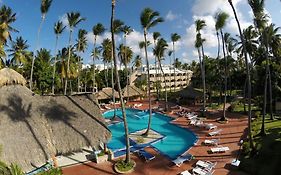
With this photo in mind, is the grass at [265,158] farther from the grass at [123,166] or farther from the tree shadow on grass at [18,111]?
the tree shadow on grass at [18,111]

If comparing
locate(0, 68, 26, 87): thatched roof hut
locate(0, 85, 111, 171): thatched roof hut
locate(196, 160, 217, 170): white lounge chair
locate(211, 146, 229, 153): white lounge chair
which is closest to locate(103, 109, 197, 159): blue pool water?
locate(211, 146, 229, 153): white lounge chair

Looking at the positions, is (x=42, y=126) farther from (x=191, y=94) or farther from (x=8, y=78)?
(x=191, y=94)

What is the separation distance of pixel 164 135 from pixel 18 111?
584 inches

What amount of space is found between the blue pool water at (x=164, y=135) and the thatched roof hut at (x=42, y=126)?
17.2 feet

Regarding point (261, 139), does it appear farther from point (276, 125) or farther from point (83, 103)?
point (83, 103)

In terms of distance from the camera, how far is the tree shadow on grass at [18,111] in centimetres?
1817

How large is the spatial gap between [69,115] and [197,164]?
10552mm

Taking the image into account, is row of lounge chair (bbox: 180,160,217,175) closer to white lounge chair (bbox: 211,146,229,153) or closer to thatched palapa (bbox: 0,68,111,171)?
white lounge chair (bbox: 211,146,229,153)

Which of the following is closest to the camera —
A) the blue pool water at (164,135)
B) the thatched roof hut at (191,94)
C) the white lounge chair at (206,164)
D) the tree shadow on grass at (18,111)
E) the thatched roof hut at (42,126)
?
the thatched roof hut at (42,126)

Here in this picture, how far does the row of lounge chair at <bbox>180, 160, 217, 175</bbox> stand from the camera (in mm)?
17047

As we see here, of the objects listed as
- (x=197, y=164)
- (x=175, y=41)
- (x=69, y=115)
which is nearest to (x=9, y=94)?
(x=69, y=115)

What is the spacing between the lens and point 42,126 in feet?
61.8

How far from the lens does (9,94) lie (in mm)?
19625

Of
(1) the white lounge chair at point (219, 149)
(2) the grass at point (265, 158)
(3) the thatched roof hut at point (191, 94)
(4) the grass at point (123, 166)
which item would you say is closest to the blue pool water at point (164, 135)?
(1) the white lounge chair at point (219, 149)
